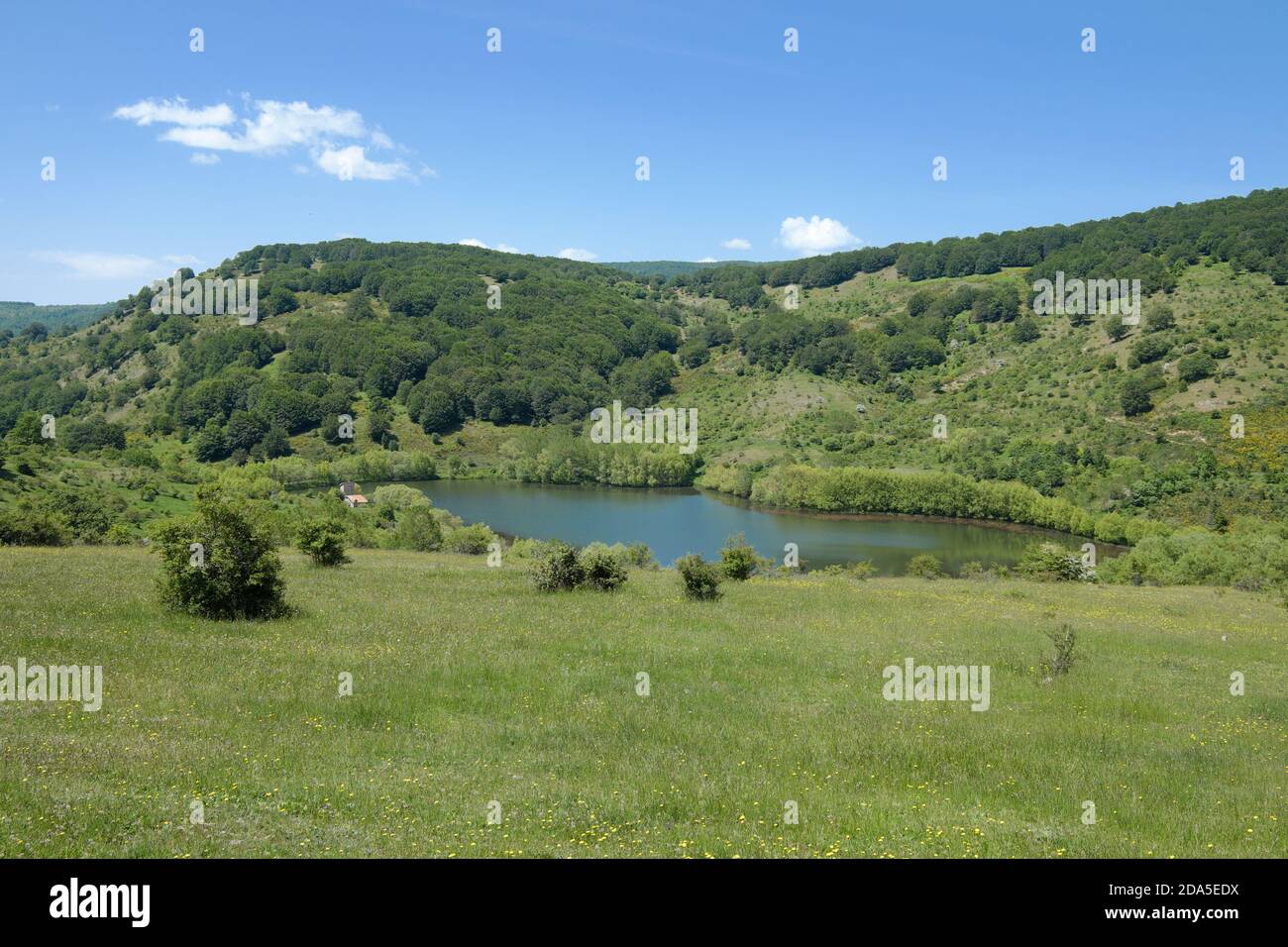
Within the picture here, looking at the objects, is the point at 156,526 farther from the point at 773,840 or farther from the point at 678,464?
the point at 678,464

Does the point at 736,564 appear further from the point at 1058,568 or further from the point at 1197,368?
the point at 1197,368

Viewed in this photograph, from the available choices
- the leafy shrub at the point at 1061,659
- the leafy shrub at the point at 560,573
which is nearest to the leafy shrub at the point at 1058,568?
the leafy shrub at the point at 1061,659

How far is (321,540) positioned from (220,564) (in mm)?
14250

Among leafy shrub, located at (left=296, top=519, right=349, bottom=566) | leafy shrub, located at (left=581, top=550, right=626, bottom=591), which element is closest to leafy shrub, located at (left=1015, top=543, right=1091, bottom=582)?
leafy shrub, located at (left=581, top=550, right=626, bottom=591)

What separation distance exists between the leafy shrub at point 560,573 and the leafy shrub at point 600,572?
1.01ft

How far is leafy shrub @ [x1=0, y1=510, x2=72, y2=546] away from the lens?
42.1 metres

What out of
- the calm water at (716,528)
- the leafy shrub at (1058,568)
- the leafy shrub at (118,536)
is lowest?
the calm water at (716,528)

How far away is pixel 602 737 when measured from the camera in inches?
621

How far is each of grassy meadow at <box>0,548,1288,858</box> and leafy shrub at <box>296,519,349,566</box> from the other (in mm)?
8661

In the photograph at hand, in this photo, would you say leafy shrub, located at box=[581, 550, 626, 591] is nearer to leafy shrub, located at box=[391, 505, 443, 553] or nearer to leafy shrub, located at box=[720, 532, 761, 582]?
leafy shrub, located at box=[720, 532, 761, 582]

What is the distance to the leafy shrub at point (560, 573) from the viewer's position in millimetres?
34000

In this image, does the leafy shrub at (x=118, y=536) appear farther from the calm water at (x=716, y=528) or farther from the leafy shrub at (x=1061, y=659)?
the leafy shrub at (x=1061, y=659)

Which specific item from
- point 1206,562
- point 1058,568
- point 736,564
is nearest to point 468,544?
point 736,564
